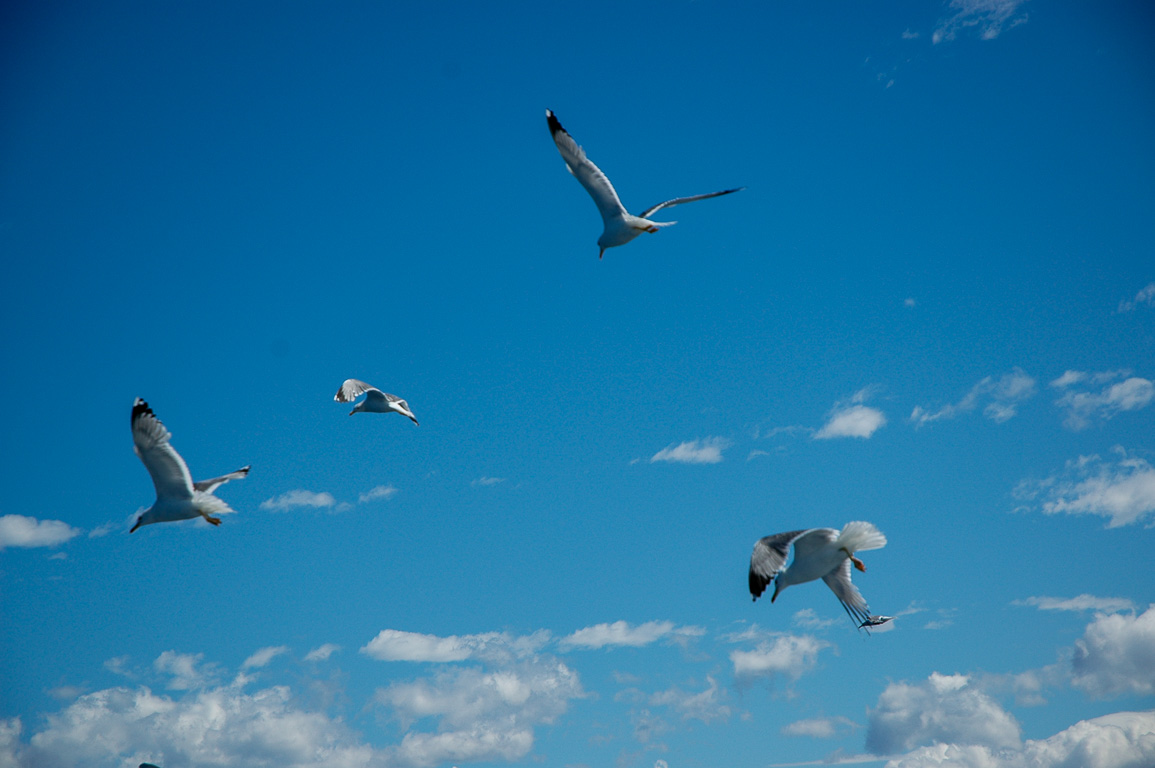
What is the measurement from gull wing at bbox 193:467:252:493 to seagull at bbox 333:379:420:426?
7822 millimetres

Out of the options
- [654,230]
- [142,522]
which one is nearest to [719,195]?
[654,230]

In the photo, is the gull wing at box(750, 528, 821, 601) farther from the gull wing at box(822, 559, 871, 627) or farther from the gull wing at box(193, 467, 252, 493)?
the gull wing at box(193, 467, 252, 493)

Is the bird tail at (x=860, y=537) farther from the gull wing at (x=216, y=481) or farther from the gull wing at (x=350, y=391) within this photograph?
the gull wing at (x=350, y=391)

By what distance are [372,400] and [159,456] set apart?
373 inches

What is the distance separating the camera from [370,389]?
2412cm

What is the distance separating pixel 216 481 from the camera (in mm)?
16188

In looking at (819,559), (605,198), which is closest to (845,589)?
(819,559)

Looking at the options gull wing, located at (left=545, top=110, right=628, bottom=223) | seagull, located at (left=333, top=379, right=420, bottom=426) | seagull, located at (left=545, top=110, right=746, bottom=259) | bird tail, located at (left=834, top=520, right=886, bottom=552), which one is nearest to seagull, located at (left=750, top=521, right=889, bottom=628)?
bird tail, located at (left=834, top=520, right=886, bottom=552)

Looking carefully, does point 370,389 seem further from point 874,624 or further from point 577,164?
point 874,624

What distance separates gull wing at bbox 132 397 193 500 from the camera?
47.9 feet

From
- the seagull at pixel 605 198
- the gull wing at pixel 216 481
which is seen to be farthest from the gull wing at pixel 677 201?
the gull wing at pixel 216 481

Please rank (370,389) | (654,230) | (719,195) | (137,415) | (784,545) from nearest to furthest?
(784,545) < (137,415) < (719,195) < (654,230) < (370,389)

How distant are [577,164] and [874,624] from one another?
968 centimetres

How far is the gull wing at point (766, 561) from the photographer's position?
13.3 m
